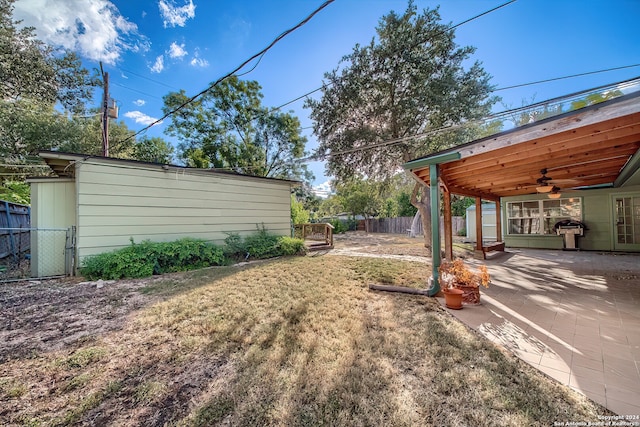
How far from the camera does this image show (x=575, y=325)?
8.66 feet

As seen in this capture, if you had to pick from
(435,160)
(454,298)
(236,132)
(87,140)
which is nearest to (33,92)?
(87,140)

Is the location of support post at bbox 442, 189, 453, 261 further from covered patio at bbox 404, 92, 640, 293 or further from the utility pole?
the utility pole

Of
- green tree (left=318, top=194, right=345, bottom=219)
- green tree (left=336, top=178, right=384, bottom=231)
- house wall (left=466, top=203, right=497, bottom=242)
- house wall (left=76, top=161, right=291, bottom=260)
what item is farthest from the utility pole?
green tree (left=318, top=194, right=345, bottom=219)

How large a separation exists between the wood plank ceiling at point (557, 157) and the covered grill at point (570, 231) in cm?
247

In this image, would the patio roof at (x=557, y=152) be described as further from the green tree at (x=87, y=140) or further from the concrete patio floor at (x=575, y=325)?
the green tree at (x=87, y=140)

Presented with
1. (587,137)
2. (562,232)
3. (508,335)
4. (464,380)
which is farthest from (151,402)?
(562,232)

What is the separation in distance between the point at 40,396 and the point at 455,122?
426 inches

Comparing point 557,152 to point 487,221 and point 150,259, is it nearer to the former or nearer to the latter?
point 150,259

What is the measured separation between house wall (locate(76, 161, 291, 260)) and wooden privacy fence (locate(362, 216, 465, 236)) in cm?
1252

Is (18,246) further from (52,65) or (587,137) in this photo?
(587,137)

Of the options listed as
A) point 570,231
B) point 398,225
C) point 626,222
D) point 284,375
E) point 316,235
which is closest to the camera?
point 284,375

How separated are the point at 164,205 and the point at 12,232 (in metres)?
4.34

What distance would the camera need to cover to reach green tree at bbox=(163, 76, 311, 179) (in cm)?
1502

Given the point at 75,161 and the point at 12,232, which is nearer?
the point at 75,161
